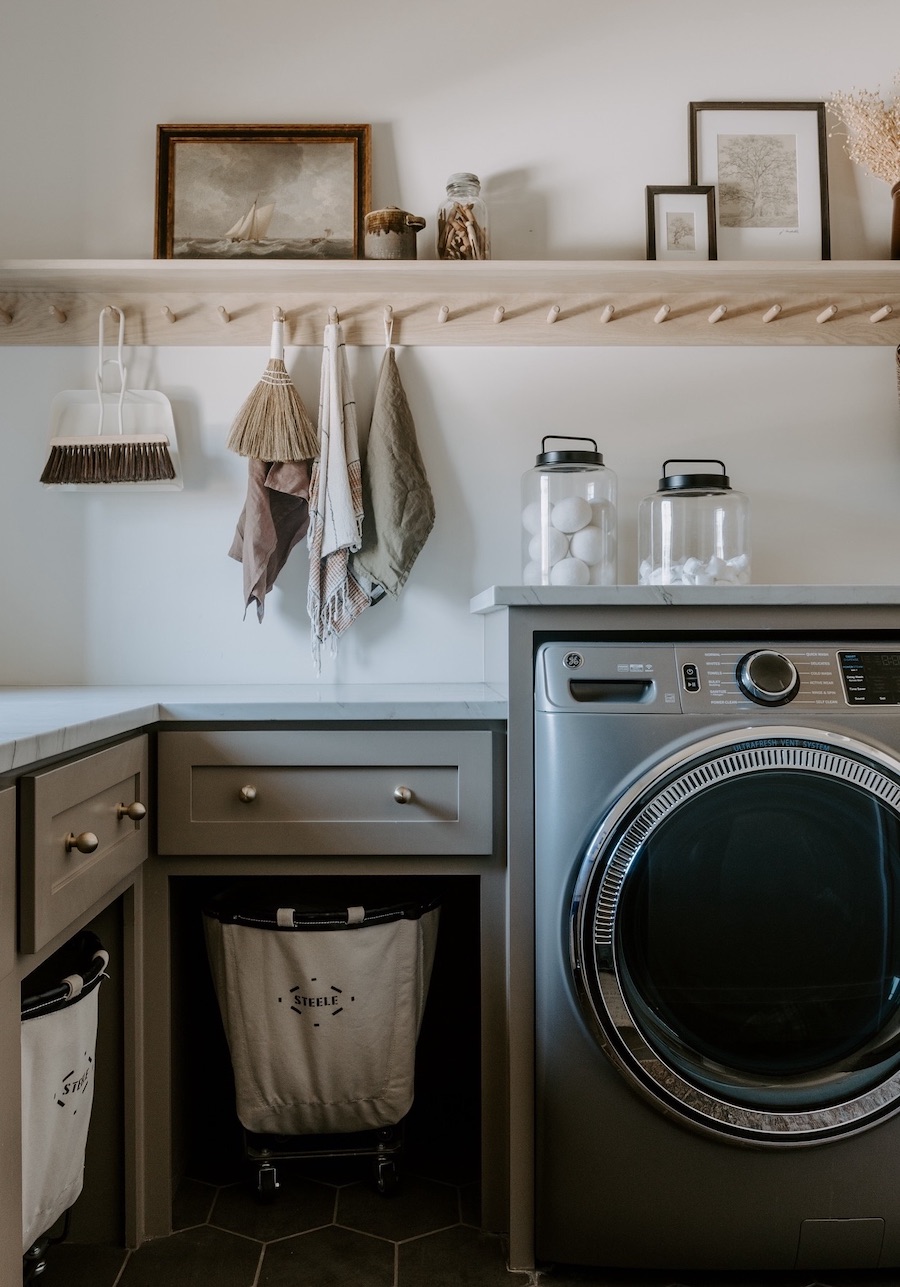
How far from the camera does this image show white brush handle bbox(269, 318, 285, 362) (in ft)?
6.09

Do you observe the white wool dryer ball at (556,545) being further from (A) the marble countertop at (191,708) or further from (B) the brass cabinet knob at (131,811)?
(B) the brass cabinet knob at (131,811)

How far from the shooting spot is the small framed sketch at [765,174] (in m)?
1.96

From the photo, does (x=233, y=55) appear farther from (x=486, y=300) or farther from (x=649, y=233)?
(x=649, y=233)

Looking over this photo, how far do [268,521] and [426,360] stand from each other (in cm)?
50

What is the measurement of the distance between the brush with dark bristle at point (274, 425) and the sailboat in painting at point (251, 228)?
11.0 inches

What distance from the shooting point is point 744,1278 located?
52.4 inches

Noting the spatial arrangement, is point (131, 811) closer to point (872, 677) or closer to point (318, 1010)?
point (318, 1010)

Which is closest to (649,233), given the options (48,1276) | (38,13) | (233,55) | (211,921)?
(233,55)

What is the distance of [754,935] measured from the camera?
1.30 metres

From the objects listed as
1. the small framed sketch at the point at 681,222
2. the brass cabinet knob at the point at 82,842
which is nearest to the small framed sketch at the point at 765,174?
the small framed sketch at the point at 681,222

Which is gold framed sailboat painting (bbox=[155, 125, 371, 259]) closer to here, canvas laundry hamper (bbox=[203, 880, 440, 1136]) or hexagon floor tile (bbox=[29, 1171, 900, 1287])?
canvas laundry hamper (bbox=[203, 880, 440, 1136])

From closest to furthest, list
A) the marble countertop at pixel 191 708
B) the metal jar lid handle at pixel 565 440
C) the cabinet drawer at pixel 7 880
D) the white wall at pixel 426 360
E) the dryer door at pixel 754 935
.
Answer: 1. the cabinet drawer at pixel 7 880
2. the marble countertop at pixel 191 708
3. the dryer door at pixel 754 935
4. the metal jar lid handle at pixel 565 440
5. the white wall at pixel 426 360

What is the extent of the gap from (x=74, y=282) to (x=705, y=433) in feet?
4.50

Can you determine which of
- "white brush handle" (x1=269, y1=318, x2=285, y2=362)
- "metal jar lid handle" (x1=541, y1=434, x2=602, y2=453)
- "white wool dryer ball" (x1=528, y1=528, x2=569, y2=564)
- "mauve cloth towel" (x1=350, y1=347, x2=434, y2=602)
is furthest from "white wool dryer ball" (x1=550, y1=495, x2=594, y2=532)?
"white brush handle" (x1=269, y1=318, x2=285, y2=362)
